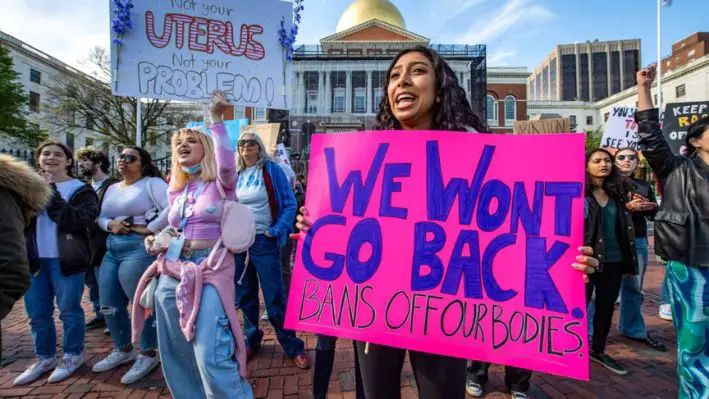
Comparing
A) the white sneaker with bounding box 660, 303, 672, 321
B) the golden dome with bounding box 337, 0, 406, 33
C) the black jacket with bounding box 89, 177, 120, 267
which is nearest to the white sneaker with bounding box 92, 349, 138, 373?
the black jacket with bounding box 89, 177, 120, 267

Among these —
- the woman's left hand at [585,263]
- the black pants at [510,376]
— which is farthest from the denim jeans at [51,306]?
the woman's left hand at [585,263]

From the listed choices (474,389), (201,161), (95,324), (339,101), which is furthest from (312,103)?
(474,389)

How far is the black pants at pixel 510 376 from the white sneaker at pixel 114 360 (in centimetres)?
302

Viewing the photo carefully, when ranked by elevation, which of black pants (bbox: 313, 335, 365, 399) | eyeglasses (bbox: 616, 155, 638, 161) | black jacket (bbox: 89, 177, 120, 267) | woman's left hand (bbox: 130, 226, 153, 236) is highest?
eyeglasses (bbox: 616, 155, 638, 161)

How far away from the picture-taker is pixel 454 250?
1.46m

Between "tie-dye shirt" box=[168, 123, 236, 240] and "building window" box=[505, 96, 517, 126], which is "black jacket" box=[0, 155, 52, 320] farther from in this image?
"building window" box=[505, 96, 517, 126]

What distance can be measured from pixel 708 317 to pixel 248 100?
420 centimetres

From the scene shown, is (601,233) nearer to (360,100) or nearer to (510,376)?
(510,376)

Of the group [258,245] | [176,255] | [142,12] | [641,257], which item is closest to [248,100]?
[142,12]

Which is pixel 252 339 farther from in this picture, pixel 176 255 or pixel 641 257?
pixel 641 257

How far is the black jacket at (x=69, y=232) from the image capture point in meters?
2.89

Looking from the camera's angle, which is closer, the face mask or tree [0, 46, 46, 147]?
the face mask

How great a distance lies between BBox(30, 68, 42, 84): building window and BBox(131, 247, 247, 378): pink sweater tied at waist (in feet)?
155

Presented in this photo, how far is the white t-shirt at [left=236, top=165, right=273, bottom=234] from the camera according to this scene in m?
3.17
